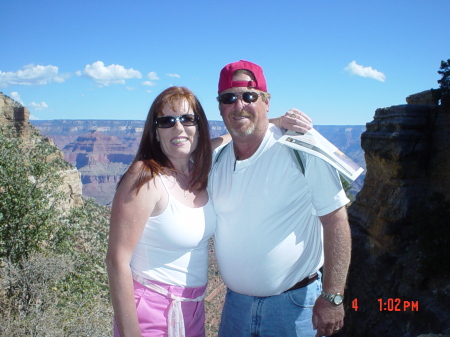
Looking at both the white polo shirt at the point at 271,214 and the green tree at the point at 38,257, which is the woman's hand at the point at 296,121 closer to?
the white polo shirt at the point at 271,214

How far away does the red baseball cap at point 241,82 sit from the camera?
282cm

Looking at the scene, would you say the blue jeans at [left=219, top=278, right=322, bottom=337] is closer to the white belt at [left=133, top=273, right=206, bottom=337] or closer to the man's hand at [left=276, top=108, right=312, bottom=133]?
the white belt at [left=133, top=273, right=206, bottom=337]

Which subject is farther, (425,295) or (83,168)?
(83,168)

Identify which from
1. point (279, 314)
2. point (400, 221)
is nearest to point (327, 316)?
point (279, 314)

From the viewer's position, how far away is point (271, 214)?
100 inches

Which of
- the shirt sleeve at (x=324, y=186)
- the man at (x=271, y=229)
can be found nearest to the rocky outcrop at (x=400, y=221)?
the man at (x=271, y=229)

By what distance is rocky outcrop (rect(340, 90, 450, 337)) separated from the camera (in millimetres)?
11977

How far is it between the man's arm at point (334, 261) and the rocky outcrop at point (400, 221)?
10.8 m

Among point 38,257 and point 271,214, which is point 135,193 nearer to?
point 271,214

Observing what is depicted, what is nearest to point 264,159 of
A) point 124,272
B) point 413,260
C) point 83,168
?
point 124,272

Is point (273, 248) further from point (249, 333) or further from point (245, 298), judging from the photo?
point (249, 333)

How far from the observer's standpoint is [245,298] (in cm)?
274

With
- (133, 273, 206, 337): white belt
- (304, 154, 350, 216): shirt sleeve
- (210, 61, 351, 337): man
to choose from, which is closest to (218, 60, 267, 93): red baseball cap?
(210, 61, 351, 337): man

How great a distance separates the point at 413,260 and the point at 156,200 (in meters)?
13.5
